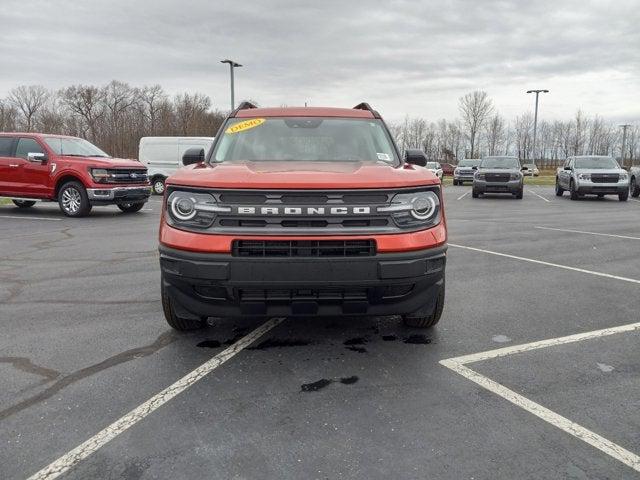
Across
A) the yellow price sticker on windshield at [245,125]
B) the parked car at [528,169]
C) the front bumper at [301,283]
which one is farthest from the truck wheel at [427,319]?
the parked car at [528,169]

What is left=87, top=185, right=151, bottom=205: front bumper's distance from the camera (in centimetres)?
1225

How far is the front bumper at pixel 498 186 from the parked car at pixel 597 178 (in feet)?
6.70

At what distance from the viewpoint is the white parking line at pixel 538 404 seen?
252 centimetres

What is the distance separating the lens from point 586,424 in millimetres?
2775

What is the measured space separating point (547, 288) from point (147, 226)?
26.9ft

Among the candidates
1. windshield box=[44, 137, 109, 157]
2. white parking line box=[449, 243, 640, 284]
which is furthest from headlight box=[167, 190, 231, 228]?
windshield box=[44, 137, 109, 157]

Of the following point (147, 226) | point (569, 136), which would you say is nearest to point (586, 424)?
point (147, 226)

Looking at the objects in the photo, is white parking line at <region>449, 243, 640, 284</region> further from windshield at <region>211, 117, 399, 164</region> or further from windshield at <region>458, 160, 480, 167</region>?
windshield at <region>458, 160, 480, 167</region>

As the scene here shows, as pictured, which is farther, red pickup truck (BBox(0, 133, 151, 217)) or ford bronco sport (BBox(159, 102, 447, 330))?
red pickup truck (BBox(0, 133, 151, 217))

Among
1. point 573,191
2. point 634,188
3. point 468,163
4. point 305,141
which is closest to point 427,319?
point 305,141

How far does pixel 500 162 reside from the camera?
72.1ft

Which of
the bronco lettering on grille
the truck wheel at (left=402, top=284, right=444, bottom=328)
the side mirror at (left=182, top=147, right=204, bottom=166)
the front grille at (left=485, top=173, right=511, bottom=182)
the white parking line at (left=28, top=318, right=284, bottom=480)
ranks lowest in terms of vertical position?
the white parking line at (left=28, top=318, right=284, bottom=480)

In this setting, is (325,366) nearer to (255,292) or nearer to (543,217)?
(255,292)

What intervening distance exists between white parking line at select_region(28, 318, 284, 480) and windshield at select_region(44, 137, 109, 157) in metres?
10.6
